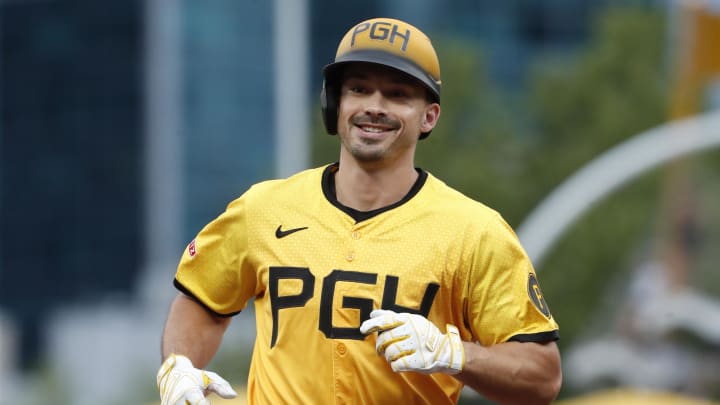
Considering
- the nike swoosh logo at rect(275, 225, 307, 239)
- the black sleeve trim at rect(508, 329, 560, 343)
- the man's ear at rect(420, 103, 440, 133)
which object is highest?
the man's ear at rect(420, 103, 440, 133)

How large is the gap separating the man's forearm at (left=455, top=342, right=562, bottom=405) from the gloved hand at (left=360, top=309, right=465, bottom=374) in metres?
0.13

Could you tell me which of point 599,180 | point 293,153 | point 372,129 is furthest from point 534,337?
point 293,153

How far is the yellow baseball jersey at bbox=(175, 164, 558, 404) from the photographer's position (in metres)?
5.74

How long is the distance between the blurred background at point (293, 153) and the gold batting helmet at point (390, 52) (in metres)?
11.1

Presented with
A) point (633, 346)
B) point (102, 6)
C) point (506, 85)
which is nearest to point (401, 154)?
point (633, 346)

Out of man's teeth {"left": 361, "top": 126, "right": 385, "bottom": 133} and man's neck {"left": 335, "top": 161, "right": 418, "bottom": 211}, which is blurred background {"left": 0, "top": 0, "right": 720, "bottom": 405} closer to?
man's neck {"left": 335, "top": 161, "right": 418, "bottom": 211}

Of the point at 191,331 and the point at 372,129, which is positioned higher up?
the point at 372,129

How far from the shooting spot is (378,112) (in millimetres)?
5816

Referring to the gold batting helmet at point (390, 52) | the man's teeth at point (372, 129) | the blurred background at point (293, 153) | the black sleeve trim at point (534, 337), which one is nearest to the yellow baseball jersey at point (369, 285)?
the black sleeve trim at point (534, 337)

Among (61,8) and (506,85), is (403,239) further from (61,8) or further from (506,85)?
(61,8)

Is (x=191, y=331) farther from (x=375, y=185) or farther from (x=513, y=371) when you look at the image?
(x=513, y=371)

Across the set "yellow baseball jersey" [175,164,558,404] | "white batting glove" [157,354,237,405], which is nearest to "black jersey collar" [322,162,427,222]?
"yellow baseball jersey" [175,164,558,404]

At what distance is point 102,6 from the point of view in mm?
48312

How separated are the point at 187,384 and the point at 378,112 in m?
1.13
